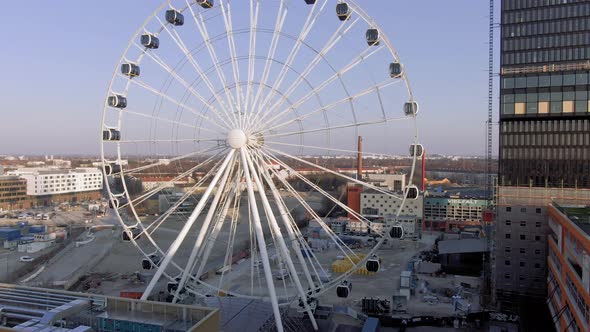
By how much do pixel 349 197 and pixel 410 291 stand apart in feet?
122

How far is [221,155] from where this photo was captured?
21828 mm

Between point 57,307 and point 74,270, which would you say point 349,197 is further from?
point 57,307

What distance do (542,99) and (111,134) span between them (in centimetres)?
2923

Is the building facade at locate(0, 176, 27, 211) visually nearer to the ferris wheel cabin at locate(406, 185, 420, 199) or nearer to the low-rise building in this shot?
the low-rise building

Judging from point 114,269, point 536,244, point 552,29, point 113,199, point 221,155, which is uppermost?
point 552,29

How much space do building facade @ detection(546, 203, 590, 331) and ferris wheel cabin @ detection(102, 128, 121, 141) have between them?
19.0 meters

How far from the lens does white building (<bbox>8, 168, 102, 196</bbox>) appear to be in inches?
3967

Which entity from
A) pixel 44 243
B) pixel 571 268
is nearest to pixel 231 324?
pixel 571 268

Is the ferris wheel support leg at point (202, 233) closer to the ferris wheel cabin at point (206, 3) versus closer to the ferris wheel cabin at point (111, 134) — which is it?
the ferris wheel cabin at point (111, 134)

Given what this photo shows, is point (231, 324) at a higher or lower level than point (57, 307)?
lower

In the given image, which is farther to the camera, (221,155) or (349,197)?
(349,197)

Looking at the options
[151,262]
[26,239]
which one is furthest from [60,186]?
[151,262]

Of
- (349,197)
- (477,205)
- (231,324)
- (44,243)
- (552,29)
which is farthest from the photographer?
(349,197)

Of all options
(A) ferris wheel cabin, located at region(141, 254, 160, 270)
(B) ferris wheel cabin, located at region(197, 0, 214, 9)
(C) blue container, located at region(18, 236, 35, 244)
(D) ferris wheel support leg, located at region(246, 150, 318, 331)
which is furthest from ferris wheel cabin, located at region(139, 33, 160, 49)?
(C) blue container, located at region(18, 236, 35, 244)
